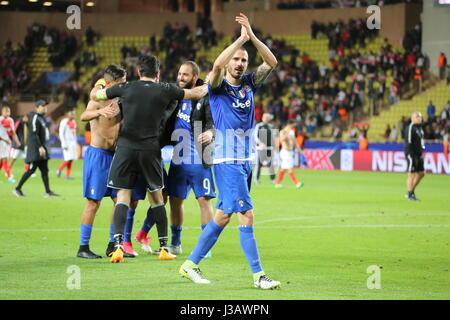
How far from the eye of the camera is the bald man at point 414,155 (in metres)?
21.6

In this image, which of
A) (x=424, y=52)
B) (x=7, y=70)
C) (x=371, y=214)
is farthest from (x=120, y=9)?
(x=371, y=214)

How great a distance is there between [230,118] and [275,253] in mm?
3399

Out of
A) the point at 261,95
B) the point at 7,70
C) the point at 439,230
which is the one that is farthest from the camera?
the point at 7,70

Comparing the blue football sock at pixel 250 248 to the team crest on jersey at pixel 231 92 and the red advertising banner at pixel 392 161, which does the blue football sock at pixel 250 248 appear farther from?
the red advertising banner at pixel 392 161

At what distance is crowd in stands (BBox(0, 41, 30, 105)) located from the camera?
4981 centimetres

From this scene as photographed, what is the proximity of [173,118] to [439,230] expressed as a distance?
19.6 feet

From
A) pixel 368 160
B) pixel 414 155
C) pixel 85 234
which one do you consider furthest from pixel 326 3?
pixel 85 234

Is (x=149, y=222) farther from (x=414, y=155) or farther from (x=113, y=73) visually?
(x=414, y=155)

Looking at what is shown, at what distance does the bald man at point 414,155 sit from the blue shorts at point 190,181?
1108 cm

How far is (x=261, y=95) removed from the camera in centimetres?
4431

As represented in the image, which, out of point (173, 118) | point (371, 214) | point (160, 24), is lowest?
point (371, 214)

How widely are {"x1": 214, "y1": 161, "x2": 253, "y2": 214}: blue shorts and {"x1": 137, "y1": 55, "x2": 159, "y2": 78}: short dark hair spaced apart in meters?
1.83

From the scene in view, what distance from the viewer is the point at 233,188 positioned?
351 inches
